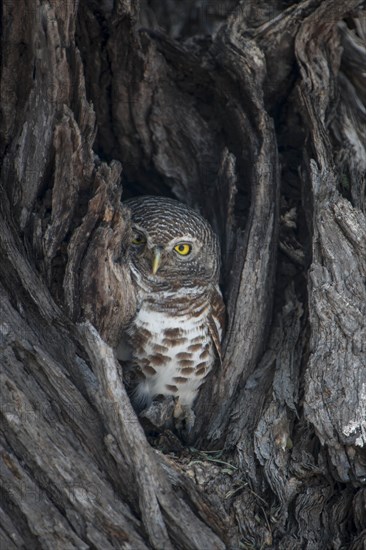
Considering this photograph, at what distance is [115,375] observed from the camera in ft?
10.3

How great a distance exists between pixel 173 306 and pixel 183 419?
2.02ft

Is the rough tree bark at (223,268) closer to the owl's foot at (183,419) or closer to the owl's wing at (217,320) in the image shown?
the owl's foot at (183,419)

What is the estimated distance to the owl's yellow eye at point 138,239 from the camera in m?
4.33

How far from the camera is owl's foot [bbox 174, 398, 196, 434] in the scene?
400 centimetres

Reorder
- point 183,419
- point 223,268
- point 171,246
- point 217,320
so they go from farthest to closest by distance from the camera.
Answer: point 223,268
point 171,246
point 217,320
point 183,419

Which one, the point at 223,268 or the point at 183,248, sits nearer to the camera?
the point at 183,248

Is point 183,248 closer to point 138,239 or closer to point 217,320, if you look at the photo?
point 138,239

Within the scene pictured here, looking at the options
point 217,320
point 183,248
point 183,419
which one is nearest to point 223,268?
point 183,248

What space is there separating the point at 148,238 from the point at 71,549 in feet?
6.12

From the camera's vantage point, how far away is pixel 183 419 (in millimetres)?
4016

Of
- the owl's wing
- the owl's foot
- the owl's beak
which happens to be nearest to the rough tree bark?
the owl's foot

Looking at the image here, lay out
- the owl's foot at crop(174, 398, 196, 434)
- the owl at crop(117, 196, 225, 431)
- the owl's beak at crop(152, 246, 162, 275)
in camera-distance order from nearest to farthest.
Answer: the owl's foot at crop(174, 398, 196, 434)
the owl at crop(117, 196, 225, 431)
the owl's beak at crop(152, 246, 162, 275)

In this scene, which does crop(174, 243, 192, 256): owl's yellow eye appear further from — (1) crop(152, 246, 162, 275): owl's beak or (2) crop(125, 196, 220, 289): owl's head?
(1) crop(152, 246, 162, 275): owl's beak

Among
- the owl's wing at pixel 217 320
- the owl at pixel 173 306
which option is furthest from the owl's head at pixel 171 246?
the owl's wing at pixel 217 320
